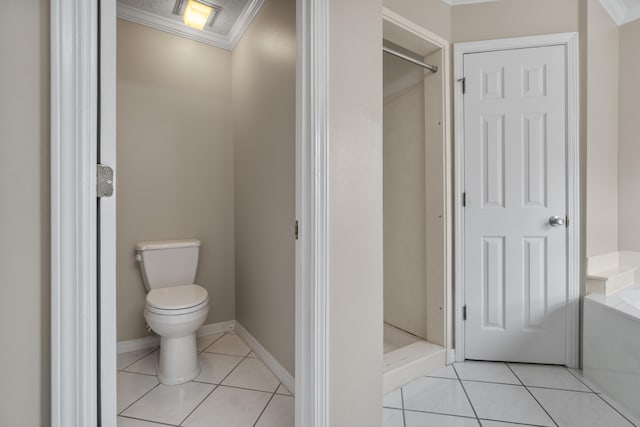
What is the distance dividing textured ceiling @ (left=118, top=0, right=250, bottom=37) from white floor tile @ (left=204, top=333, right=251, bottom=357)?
2496mm

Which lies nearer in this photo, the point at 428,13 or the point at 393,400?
the point at 393,400

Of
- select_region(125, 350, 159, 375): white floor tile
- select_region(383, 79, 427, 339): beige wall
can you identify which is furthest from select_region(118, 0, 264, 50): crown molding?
select_region(125, 350, 159, 375): white floor tile

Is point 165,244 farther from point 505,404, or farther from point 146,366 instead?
point 505,404

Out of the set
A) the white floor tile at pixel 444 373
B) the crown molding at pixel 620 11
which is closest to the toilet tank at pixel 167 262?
the white floor tile at pixel 444 373

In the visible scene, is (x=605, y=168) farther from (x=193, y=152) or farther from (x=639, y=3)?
(x=193, y=152)

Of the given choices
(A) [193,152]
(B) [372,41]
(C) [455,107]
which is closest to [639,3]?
(C) [455,107]

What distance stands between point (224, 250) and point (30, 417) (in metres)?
1.91

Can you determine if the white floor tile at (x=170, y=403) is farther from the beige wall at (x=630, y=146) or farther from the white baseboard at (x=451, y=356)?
the beige wall at (x=630, y=146)

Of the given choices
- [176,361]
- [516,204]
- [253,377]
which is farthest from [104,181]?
[516,204]

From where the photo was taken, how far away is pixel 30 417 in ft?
2.25

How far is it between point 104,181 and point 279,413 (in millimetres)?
1406

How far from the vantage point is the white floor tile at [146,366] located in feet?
6.38

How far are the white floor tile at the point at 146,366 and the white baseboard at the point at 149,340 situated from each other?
5.7 inches

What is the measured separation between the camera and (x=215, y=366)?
78.7 inches
